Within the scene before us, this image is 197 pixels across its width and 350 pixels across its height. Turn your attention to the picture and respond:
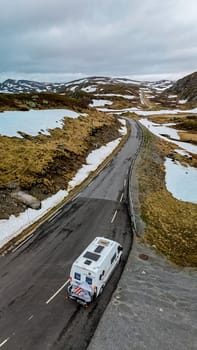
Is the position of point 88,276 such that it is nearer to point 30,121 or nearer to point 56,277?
point 56,277

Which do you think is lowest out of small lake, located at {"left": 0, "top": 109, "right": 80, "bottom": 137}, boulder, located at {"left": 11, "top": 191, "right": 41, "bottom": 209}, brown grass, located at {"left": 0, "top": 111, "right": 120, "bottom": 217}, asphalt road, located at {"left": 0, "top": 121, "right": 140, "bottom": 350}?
asphalt road, located at {"left": 0, "top": 121, "right": 140, "bottom": 350}

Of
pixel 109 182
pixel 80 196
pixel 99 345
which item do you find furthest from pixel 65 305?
pixel 109 182

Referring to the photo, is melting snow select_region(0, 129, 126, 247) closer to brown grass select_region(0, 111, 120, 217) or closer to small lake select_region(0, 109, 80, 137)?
brown grass select_region(0, 111, 120, 217)

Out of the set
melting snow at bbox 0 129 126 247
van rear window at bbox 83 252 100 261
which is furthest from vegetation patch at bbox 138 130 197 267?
melting snow at bbox 0 129 126 247

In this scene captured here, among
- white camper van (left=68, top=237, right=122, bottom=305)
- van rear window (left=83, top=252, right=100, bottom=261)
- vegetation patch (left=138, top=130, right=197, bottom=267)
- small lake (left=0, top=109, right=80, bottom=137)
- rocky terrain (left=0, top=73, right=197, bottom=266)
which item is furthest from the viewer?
small lake (left=0, top=109, right=80, bottom=137)

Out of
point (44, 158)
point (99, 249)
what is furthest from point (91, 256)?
point (44, 158)

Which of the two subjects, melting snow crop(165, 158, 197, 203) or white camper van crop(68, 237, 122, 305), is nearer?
white camper van crop(68, 237, 122, 305)

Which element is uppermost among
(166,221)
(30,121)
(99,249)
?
(30,121)

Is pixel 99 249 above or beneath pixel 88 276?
above
